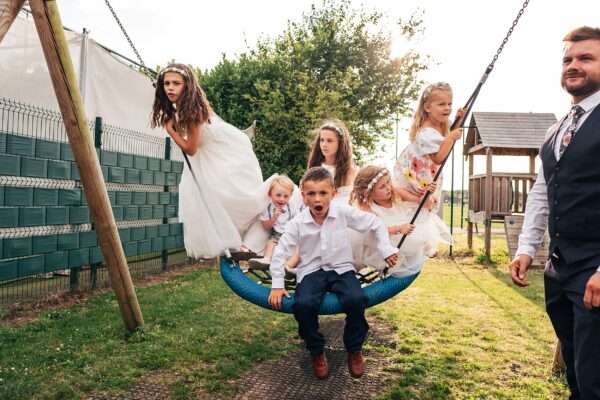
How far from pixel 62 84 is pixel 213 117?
92 centimetres

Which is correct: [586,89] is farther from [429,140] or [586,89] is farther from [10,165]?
[10,165]

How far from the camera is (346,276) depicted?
9.41 ft

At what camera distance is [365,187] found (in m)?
3.09

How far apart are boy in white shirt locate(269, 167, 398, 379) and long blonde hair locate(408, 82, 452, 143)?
1.96ft

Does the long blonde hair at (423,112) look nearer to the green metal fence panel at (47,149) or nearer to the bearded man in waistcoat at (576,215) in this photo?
the bearded man in waistcoat at (576,215)

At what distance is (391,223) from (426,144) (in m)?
0.51

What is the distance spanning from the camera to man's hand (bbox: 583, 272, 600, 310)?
1636 millimetres

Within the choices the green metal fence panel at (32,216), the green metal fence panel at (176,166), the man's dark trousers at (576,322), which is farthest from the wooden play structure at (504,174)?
Result: the green metal fence panel at (32,216)

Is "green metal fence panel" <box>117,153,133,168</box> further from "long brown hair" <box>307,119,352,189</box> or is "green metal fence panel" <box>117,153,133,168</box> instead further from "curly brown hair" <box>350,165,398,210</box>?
"curly brown hair" <box>350,165,398,210</box>

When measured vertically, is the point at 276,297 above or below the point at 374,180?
below

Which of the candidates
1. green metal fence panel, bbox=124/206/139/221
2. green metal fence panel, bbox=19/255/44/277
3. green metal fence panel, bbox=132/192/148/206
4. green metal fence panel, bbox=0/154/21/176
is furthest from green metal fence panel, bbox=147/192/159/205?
green metal fence panel, bbox=0/154/21/176

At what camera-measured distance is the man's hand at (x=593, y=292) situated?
164 cm

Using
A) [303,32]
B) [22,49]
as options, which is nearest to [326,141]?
[22,49]

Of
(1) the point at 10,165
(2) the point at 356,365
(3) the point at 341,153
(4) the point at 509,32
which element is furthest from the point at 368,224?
(1) the point at 10,165
